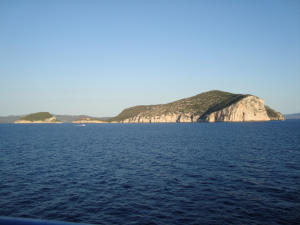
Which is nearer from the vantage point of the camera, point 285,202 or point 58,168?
point 285,202

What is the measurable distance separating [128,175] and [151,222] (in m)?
14.3

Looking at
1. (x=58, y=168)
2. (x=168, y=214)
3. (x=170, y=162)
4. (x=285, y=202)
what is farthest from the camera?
(x=170, y=162)

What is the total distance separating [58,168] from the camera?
3541 centimetres

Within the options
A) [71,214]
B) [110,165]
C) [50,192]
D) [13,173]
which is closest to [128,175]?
[110,165]

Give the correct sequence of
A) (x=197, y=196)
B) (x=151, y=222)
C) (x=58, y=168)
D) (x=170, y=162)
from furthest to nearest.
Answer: (x=170, y=162), (x=58, y=168), (x=197, y=196), (x=151, y=222)

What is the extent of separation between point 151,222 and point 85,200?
316 inches

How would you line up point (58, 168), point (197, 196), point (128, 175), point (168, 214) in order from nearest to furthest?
point (168, 214) < point (197, 196) < point (128, 175) < point (58, 168)

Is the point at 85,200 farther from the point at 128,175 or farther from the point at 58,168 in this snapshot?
the point at 58,168

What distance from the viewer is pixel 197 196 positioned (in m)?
21.9

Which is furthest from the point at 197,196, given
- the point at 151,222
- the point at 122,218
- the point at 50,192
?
the point at 50,192

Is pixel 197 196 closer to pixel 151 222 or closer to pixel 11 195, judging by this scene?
pixel 151 222

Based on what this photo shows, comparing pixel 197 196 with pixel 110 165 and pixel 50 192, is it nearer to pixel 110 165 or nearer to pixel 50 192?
pixel 50 192

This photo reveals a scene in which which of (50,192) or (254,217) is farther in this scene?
(50,192)

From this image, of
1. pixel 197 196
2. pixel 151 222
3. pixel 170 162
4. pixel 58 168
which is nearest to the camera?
pixel 151 222
